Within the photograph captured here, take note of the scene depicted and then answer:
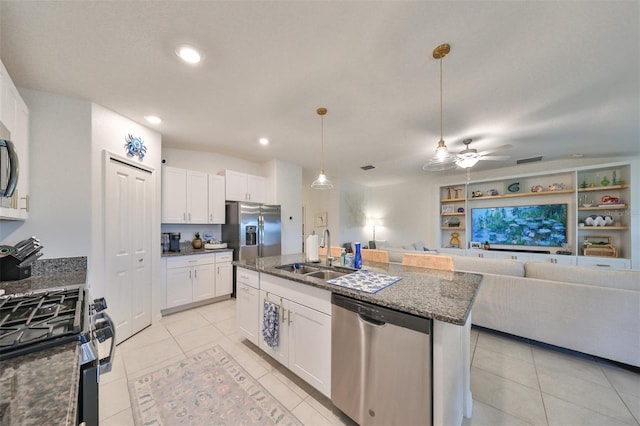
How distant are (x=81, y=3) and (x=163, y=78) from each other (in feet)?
2.15

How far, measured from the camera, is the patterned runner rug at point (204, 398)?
1.53 m

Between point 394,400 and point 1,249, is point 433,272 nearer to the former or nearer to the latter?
point 394,400

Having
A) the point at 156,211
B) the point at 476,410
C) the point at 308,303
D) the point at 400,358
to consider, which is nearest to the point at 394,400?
the point at 400,358

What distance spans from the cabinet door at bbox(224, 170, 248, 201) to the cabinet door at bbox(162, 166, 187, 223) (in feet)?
2.11

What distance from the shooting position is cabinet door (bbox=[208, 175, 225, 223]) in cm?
377

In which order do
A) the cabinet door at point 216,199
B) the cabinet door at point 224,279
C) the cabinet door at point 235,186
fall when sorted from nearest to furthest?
the cabinet door at point 224,279 < the cabinet door at point 216,199 < the cabinet door at point 235,186

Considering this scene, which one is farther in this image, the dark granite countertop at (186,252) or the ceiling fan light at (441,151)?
the dark granite countertop at (186,252)

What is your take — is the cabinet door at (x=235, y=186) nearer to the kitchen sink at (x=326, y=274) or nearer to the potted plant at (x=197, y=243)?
the potted plant at (x=197, y=243)

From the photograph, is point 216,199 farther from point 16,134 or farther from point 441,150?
point 441,150

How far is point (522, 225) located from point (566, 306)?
338 cm

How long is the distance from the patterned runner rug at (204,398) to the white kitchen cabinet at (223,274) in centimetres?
156

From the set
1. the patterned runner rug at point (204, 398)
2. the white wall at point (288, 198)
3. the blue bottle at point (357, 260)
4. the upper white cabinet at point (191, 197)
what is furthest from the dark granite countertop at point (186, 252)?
the blue bottle at point (357, 260)

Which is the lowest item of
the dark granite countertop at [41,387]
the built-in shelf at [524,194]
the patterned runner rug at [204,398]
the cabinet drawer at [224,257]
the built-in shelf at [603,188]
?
the patterned runner rug at [204,398]

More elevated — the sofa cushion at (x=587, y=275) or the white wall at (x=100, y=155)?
the white wall at (x=100, y=155)
